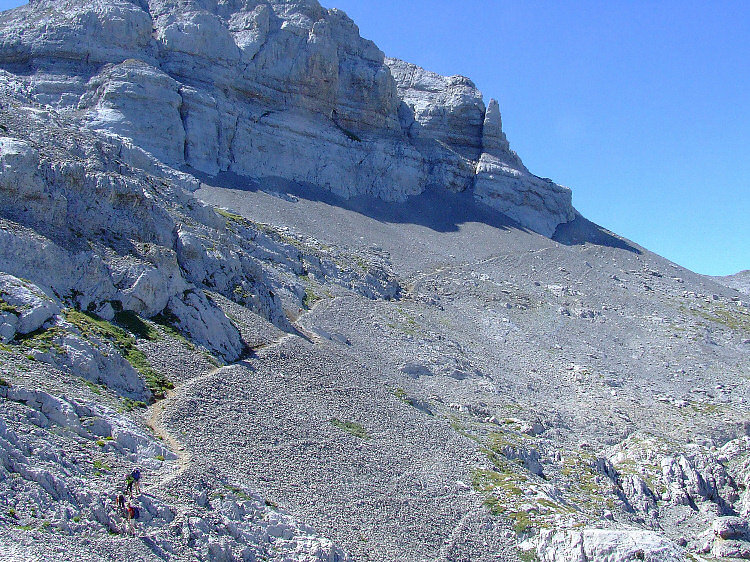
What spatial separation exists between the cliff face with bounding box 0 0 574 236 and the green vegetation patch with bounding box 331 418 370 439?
4959cm

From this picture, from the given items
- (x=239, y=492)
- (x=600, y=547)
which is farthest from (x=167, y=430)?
(x=600, y=547)

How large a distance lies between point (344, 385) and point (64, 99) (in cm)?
5260

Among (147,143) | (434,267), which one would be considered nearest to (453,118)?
(434,267)

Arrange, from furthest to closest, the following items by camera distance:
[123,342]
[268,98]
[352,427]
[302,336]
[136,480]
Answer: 1. [268,98]
2. [302,336]
3. [352,427]
4. [123,342]
5. [136,480]

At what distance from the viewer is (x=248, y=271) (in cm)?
4166

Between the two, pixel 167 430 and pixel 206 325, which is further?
pixel 206 325

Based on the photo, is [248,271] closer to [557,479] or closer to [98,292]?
[98,292]

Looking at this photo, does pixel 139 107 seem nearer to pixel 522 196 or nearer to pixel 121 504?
pixel 522 196

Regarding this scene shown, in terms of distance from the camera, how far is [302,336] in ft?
125

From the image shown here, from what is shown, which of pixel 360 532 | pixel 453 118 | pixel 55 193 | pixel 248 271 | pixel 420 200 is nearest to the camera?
pixel 360 532

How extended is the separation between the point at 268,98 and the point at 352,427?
63202mm

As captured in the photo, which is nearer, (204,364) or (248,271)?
(204,364)

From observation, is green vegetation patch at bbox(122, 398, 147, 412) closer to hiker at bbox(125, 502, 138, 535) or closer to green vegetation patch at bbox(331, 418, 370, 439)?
hiker at bbox(125, 502, 138, 535)

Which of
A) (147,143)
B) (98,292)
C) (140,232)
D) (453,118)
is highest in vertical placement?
(453,118)
